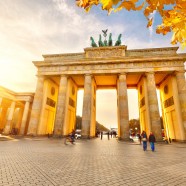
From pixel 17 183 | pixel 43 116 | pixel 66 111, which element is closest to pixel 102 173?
pixel 17 183

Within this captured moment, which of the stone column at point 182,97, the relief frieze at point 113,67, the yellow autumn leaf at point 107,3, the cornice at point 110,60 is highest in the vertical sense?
the cornice at point 110,60

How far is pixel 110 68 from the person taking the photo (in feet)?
A: 86.0

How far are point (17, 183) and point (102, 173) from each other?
2.80 m

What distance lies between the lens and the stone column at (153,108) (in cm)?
2147

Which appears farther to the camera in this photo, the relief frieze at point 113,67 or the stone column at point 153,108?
the relief frieze at point 113,67

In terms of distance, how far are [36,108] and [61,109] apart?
201 inches

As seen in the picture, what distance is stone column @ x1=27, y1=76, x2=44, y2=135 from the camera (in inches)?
966

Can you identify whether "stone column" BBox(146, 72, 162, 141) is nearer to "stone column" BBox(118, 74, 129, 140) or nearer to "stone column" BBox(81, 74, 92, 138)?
"stone column" BBox(118, 74, 129, 140)

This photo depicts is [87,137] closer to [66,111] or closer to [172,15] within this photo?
[66,111]

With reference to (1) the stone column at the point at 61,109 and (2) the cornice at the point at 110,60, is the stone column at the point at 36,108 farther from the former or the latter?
(1) the stone column at the point at 61,109

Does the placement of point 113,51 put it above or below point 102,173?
above

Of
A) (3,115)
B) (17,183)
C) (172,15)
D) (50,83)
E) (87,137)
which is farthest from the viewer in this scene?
(3,115)

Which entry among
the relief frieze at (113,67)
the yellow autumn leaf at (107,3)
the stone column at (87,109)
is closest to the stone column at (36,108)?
the relief frieze at (113,67)

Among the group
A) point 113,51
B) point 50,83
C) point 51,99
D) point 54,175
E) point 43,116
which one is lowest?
point 54,175
